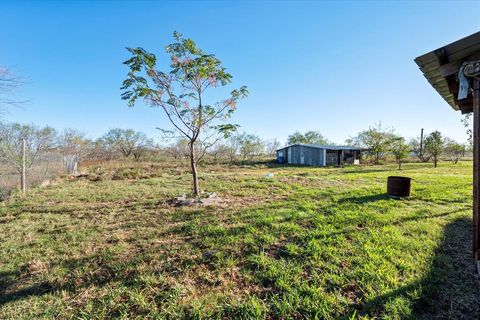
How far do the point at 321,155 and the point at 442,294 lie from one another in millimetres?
22811

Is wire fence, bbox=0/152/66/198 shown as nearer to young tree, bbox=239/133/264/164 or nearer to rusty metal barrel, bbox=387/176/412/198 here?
rusty metal barrel, bbox=387/176/412/198

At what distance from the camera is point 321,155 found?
23.5m

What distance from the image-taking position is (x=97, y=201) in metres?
6.01

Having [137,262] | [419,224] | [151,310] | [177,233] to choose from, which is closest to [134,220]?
[177,233]

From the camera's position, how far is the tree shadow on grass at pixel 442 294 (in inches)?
70.9

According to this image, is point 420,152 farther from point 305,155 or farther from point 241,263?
point 241,263

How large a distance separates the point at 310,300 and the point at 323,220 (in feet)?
7.48

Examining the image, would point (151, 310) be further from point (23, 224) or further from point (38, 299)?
point (23, 224)

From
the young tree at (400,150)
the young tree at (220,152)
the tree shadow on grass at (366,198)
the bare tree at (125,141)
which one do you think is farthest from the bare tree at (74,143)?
the young tree at (400,150)

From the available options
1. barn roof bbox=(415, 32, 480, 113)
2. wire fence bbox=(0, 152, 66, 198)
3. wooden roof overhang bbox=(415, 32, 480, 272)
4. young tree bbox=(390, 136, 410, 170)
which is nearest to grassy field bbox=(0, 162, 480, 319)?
wooden roof overhang bbox=(415, 32, 480, 272)

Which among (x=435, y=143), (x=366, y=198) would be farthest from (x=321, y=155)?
(x=366, y=198)

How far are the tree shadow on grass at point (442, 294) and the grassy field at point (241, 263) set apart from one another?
0.4 inches

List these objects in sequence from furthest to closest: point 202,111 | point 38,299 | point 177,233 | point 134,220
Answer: point 202,111, point 134,220, point 177,233, point 38,299

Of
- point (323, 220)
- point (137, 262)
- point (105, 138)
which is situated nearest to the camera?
point (137, 262)
